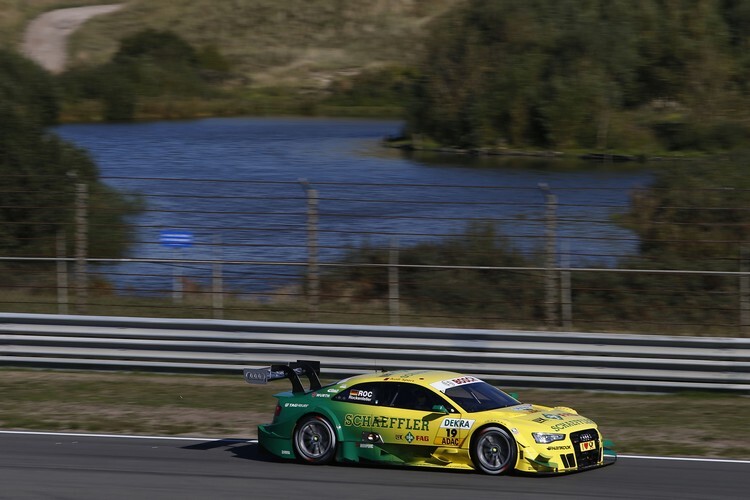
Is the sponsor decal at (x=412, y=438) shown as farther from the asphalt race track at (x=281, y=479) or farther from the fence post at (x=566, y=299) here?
the fence post at (x=566, y=299)

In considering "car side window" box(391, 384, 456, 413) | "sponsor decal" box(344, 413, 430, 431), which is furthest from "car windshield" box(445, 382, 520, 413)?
"sponsor decal" box(344, 413, 430, 431)

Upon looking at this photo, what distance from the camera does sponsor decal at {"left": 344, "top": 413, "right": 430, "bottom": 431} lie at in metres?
10.7

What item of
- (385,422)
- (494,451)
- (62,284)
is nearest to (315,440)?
→ (385,422)

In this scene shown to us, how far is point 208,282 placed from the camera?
22.0m

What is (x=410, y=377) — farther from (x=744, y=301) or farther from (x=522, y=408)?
(x=744, y=301)

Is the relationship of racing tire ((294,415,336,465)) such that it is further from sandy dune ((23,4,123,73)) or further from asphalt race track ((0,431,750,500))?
sandy dune ((23,4,123,73))

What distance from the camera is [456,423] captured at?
1056 centimetres

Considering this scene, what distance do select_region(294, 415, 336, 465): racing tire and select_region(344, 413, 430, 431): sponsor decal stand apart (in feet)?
0.77

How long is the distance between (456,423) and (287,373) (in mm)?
2055

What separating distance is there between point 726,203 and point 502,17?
154ft

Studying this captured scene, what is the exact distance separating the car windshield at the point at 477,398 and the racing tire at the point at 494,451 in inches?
13.8

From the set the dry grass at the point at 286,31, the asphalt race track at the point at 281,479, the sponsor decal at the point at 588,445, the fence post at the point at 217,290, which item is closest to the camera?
the asphalt race track at the point at 281,479

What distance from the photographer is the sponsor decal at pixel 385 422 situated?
10727 millimetres

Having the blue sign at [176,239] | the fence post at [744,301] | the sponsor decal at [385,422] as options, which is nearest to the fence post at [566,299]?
the fence post at [744,301]
